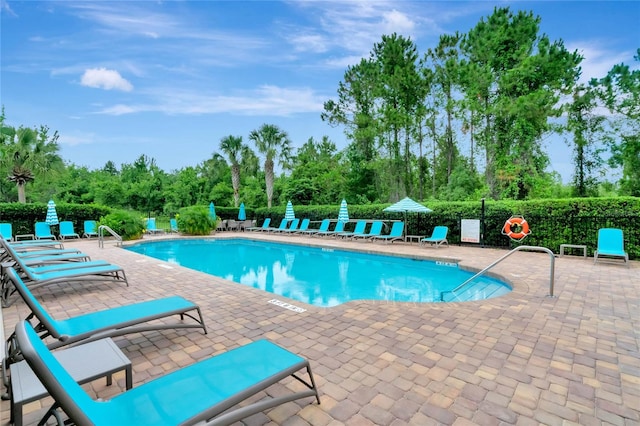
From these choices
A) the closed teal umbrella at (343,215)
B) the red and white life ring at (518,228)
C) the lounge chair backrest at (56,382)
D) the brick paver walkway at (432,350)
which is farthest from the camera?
the closed teal umbrella at (343,215)

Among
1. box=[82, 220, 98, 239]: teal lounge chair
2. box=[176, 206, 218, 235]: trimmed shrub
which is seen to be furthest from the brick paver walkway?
box=[82, 220, 98, 239]: teal lounge chair

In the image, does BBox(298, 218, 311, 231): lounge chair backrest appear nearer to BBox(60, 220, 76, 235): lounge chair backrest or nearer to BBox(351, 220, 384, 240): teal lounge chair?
BBox(351, 220, 384, 240): teal lounge chair

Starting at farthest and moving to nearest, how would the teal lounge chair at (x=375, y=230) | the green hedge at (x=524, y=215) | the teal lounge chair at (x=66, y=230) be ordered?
the teal lounge chair at (x=66, y=230)
the teal lounge chair at (x=375, y=230)
the green hedge at (x=524, y=215)

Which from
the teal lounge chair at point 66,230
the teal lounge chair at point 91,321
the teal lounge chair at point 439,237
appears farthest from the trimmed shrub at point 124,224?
the teal lounge chair at point 91,321

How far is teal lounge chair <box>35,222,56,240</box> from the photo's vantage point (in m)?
13.8

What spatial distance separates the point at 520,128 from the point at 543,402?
18.7 meters

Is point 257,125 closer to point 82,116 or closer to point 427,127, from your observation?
point 427,127

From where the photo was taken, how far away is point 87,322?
3.08 metres

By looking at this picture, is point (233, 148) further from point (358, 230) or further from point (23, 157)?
point (358, 230)

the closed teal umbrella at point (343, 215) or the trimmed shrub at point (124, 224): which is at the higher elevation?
the closed teal umbrella at point (343, 215)

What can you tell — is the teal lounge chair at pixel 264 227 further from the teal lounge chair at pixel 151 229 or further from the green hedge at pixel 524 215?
the green hedge at pixel 524 215

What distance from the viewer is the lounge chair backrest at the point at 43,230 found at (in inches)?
542

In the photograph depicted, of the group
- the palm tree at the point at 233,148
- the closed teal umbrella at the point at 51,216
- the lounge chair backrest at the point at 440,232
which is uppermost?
the palm tree at the point at 233,148

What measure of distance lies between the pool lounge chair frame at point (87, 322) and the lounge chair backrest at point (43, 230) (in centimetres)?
1367
